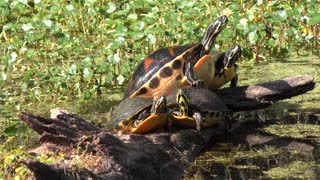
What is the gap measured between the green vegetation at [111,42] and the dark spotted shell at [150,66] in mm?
456

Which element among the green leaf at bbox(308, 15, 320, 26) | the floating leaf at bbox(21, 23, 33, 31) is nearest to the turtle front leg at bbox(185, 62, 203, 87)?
the green leaf at bbox(308, 15, 320, 26)

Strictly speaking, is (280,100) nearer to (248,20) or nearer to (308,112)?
(308,112)

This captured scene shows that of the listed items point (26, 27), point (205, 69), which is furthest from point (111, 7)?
point (205, 69)

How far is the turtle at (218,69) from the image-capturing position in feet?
19.3

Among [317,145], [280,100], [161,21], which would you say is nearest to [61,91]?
[161,21]

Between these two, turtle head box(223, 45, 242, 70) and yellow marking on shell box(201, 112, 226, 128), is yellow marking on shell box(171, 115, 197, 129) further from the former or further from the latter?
turtle head box(223, 45, 242, 70)

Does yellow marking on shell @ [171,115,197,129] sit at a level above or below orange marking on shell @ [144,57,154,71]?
below

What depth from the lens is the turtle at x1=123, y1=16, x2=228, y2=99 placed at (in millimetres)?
5730

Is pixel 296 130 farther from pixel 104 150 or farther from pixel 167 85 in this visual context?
pixel 104 150

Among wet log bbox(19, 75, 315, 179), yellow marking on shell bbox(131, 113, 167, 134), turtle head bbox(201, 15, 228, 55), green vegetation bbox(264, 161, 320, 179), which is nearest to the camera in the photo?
wet log bbox(19, 75, 315, 179)

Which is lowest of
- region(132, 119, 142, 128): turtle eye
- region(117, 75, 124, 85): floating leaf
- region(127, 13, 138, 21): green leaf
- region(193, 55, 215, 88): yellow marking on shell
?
region(132, 119, 142, 128): turtle eye

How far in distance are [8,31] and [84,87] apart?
5.87ft

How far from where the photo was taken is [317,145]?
5371mm

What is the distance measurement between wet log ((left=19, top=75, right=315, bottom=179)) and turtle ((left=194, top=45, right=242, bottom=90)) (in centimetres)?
69
